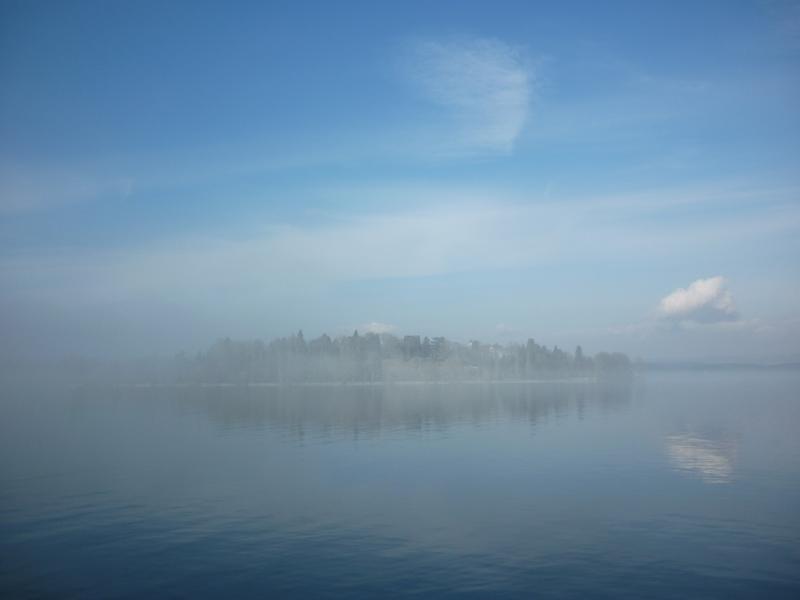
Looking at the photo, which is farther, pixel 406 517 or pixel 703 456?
pixel 703 456

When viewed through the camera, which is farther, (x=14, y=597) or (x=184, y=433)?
(x=184, y=433)

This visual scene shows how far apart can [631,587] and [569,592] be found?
9.90ft

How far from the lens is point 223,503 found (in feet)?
143

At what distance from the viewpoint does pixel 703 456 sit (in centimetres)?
6278

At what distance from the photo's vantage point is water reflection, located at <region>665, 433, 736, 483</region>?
174ft

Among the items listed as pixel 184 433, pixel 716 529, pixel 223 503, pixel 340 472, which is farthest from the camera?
pixel 184 433

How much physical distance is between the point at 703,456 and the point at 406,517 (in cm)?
3867

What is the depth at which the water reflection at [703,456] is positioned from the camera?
5316 centimetres

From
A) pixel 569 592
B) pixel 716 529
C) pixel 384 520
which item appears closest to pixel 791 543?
pixel 716 529

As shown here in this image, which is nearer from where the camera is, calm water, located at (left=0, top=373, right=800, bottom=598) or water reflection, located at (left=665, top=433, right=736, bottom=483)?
calm water, located at (left=0, top=373, right=800, bottom=598)

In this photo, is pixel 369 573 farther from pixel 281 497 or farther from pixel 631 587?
pixel 281 497

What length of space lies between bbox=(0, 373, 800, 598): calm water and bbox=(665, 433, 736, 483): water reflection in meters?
0.35

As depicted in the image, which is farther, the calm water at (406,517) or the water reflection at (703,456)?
the water reflection at (703,456)

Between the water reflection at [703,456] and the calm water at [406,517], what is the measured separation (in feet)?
1.14
